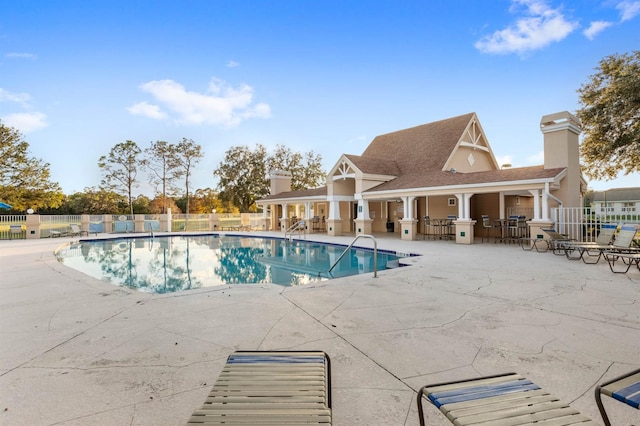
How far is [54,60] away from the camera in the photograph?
46.7ft

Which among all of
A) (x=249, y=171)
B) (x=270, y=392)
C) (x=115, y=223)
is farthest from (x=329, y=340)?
(x=249, y=171)

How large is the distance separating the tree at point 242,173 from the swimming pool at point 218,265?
74.0 ft

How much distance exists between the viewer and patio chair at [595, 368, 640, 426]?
1.63 metres

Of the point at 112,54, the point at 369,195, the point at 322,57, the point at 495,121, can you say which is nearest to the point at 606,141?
the point at 495,121

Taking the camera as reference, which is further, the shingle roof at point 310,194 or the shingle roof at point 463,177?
the shingle roof at point 310,194

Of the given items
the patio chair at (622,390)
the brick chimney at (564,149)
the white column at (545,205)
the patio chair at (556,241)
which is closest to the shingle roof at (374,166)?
the brick chimney at (564,149)

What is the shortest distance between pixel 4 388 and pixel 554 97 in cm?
2469

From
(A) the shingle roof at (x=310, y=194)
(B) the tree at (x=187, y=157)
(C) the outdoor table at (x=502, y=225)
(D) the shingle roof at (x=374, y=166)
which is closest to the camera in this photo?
(C) the outdoor table at (x=502, y=225)

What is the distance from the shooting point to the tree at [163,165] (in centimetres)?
Answer: 3544

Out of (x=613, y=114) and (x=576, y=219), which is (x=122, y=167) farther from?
(x=613, y=114)

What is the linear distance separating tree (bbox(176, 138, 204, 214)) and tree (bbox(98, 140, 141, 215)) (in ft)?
13.6

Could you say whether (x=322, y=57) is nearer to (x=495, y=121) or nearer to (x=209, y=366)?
(x=495, y=121)

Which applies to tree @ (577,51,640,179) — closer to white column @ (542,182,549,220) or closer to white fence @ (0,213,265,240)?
white column @ (542,182,549,220)

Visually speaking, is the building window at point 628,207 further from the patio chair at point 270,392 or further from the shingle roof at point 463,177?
the patio chair at point 270,392
